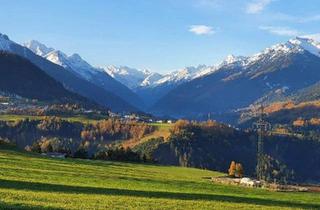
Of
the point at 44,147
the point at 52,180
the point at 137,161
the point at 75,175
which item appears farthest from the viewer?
the point at 44,147

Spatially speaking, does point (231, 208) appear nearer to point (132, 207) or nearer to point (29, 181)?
point (132, 207)

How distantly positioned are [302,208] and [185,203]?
1321cm

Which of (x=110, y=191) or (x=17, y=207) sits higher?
(x=17, y=207)

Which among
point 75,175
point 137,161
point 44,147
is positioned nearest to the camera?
point 75,175

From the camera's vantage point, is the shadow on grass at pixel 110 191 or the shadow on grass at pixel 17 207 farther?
the shadow on grass at pixel 110 191

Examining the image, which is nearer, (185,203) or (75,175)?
(185,203)

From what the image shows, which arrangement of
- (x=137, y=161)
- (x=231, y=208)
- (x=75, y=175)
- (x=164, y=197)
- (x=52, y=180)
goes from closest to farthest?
1. (x=231, y=208)
2. (x=164, y=197)
3. (x=52, y=180)
4. (x=75, y=175)
5. (x=137, y=161)

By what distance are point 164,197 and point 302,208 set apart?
43.8ft

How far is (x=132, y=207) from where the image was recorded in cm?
4188

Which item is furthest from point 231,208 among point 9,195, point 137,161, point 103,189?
point 137,161

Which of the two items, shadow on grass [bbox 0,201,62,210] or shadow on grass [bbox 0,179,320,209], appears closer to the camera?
Answer: shadow on grass [bbox 0,201,62,210]

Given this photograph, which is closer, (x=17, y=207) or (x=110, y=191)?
(x=17, y=207)

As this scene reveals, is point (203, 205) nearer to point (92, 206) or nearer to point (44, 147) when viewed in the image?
point (92, 206)

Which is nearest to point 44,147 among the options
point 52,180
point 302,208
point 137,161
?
point 137,161
